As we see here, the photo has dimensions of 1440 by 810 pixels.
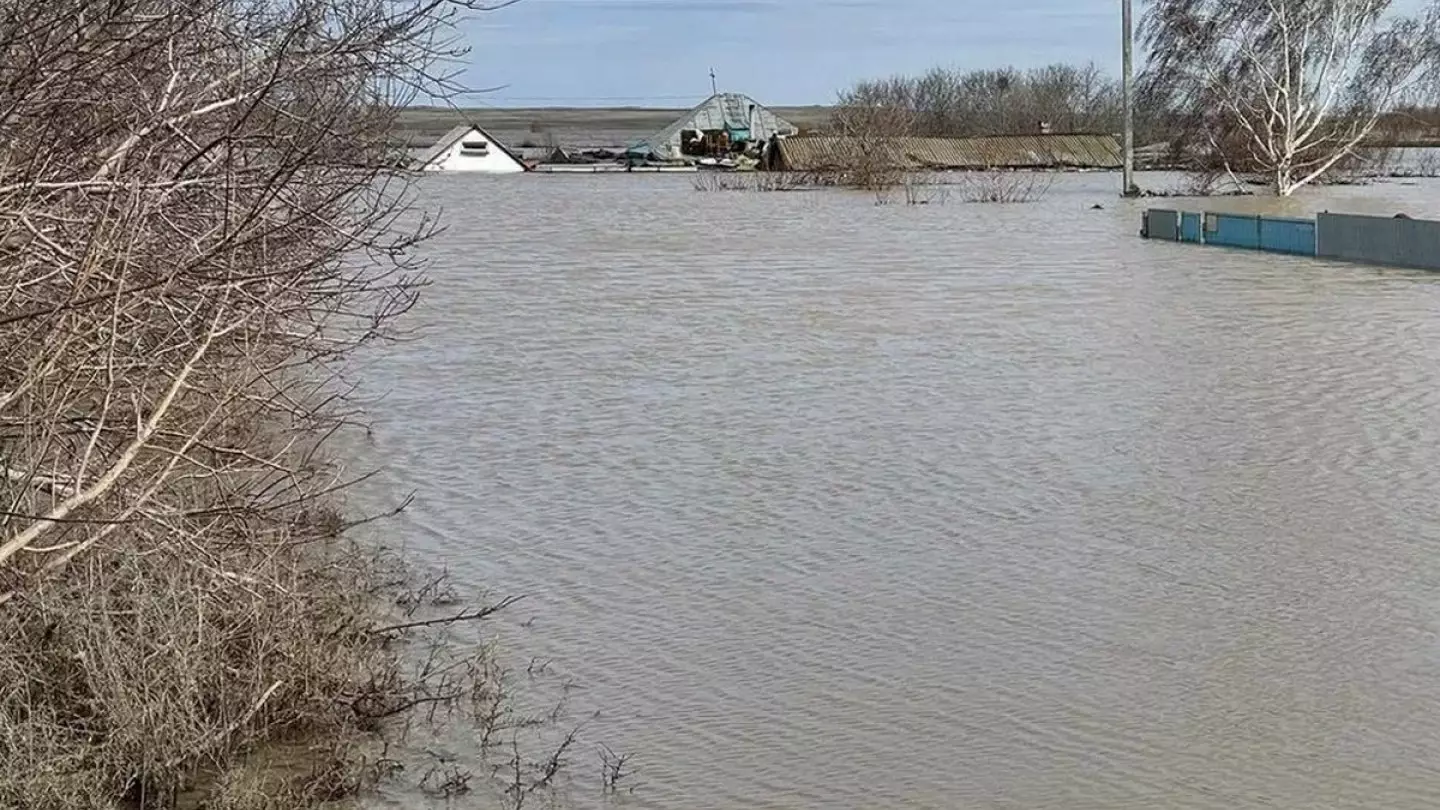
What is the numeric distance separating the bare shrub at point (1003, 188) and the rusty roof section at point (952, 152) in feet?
10.1

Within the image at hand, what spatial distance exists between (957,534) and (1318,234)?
2030 centimetres

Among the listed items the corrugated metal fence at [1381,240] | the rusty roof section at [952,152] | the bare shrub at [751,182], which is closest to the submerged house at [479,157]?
the rusty roof section at [952,152]

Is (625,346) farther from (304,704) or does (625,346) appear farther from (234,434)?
(304,704)

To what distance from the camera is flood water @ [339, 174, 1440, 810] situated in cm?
689

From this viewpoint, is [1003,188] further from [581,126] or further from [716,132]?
[581,126]

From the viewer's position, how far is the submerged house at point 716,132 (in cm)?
8438

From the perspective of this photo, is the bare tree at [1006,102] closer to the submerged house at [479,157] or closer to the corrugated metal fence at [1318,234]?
the submerged house at [479,157]

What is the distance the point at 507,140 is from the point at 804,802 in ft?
376

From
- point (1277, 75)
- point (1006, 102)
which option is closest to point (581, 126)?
point (1006, 102)

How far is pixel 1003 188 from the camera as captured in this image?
51.4 m

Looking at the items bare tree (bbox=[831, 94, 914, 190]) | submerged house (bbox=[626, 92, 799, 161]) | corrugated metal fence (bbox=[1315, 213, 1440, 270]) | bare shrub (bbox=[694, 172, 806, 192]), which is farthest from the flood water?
submerged house (bbox=[626, 92, 799, 161])

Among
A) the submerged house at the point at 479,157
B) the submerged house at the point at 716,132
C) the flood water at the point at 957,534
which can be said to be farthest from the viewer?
the submerged house at the point at 716,132

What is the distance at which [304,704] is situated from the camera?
661cm

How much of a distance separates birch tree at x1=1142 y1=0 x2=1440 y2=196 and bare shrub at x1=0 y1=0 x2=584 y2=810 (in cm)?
4002
